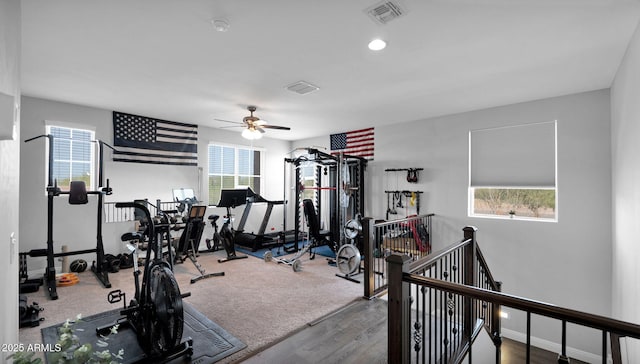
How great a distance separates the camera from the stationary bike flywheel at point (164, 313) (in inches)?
98.3

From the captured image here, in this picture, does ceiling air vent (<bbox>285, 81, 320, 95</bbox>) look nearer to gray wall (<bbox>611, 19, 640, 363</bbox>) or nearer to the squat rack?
the squat rack

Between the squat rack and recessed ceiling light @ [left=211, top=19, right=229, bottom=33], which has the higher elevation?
recessed ceiling light @ [left=211, top=19, right=229, bottom=33]

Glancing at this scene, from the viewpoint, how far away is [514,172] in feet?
16.1

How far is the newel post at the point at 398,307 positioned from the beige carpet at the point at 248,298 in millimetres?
1511

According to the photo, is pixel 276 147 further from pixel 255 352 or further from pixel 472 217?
pixel 255 352

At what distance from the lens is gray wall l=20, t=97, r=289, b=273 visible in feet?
15.3

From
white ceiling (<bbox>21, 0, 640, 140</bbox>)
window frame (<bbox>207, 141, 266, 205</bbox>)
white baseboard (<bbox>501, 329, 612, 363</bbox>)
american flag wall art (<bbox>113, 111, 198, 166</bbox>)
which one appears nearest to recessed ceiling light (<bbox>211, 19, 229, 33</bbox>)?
white ceiling (<bbox>21, 0, 640, 140</bbox>)

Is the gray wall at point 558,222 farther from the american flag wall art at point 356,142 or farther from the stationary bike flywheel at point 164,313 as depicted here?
the stationary bike flywheel at point 164,313

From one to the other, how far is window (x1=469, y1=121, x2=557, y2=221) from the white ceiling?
2.07ft

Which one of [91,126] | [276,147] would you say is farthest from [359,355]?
[276,147]

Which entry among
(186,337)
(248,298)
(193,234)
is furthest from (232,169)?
(186,337)

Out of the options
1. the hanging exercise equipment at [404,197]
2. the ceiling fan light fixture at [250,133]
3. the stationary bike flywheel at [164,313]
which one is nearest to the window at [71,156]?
the ceiling fan light fixture at [250,133]

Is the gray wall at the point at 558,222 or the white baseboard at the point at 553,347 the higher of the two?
the gray wall at the point at 558,222

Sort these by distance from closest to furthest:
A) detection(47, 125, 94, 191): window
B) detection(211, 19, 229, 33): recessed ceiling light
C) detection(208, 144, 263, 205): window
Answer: detection(211, 19, 229, 33): recessed ceiling light
detection(47, 125, 94, 191): window
detection(208, 144, 263, 205): window
